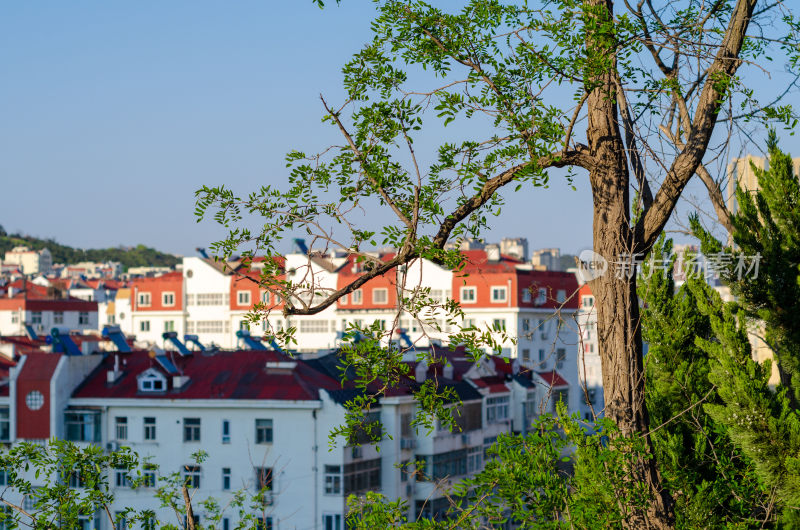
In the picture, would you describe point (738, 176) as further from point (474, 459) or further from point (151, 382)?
point (474, 459)

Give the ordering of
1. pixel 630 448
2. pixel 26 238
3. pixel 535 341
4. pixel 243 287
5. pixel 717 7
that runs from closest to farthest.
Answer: pixel 630 448, pixel 717 7, pixel 535 341, pixel 243 287, pixel 26 238

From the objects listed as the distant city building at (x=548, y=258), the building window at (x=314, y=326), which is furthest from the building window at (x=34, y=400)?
the distant city building at (x=548, y=258)

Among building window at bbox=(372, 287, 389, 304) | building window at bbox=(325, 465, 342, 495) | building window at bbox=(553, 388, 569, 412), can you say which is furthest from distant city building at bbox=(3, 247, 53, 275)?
building window at bbox=(325, 465, 342, 495)

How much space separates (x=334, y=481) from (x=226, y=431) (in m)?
5.11

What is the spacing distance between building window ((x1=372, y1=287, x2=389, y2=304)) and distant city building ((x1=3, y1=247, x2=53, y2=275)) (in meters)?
106

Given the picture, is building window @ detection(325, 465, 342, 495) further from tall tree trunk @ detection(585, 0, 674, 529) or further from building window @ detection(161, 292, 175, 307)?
building window @ detection(161, 292, 175, 307)

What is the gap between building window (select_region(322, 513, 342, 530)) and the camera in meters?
35.8

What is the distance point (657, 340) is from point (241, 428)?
95.7 ft

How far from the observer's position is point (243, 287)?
7388 cm

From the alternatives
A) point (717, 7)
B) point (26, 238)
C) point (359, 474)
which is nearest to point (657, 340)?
point (717, 7)

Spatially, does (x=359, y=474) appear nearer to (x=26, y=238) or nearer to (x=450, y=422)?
(x=450, y=422)

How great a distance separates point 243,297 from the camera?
7369 centimetres

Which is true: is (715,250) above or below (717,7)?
below

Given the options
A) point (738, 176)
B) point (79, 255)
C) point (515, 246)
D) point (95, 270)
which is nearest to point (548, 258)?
point (515, 246)
